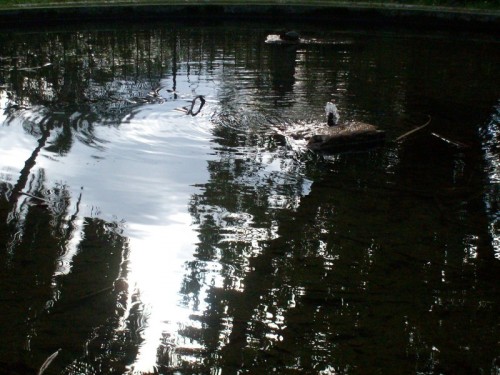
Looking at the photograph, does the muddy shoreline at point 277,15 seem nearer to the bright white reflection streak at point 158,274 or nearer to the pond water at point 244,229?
the pond water at point 244,229

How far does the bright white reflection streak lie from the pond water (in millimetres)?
12

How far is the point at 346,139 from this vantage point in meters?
6.59

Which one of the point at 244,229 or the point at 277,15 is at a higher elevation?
the point at 277,15

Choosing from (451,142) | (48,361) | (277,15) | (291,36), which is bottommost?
(48,361)

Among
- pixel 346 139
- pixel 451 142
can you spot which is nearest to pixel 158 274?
pixel 346 139

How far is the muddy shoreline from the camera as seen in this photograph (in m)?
14.2

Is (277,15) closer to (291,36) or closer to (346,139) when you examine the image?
(291,36)

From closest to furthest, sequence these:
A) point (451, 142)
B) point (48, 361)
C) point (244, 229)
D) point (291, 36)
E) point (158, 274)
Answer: point (48, 361), point (158, 274), point (244, 229), point (451, 142), point (291, 36)

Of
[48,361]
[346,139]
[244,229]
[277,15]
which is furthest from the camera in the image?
[277,15]

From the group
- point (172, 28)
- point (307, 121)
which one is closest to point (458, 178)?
point (307, 121)

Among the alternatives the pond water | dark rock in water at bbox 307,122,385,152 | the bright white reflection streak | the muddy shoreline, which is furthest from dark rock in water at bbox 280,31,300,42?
the bright white reflection streak

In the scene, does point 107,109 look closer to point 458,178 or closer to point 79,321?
point 458,178

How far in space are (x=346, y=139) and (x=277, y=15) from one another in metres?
9.05

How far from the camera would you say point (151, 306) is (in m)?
3.88
